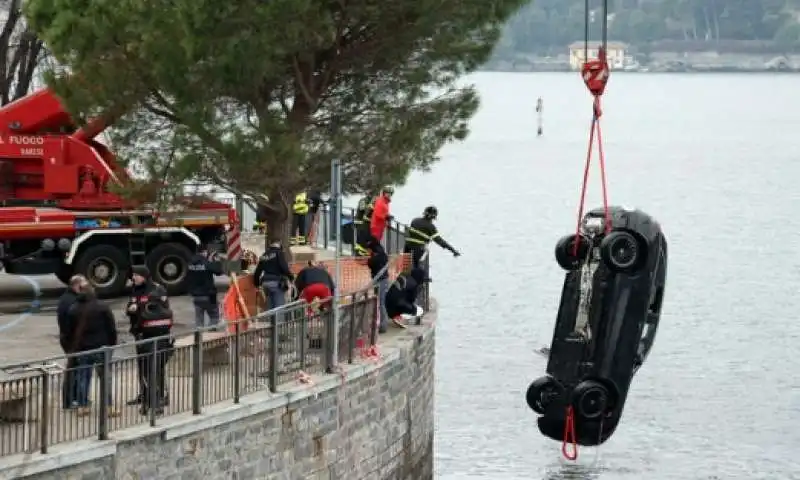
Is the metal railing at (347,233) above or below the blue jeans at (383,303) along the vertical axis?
above

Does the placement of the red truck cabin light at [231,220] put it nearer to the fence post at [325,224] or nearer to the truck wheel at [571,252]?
the fence post at [325,224]

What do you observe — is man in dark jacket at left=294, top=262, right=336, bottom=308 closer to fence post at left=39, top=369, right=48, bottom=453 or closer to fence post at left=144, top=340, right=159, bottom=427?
fence post at left=144, top=340, right=159, bottom=427

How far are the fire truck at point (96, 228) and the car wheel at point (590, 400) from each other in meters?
8.08

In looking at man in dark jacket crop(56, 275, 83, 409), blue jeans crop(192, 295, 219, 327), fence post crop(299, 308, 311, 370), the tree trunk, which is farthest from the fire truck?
man in dark jacket crop(56, 275, 83, 409)

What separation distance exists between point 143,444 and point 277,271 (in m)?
6.33

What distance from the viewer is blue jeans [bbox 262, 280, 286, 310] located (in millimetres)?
24344

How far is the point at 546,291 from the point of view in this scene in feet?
192

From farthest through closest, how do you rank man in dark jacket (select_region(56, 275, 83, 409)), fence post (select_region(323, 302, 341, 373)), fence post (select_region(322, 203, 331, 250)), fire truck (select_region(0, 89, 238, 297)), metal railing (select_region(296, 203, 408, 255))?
1. fence post (select_region(322, 203, 331, 250))
2. metal railing (select_region(296, 203, 408, 255))
3. fire truck (select_region(0, 89, 238, 297))
4. fence post (select_region(323, 302, 341, 373))
5. man in dark jacket (select_region(56, 275, 83, 409))

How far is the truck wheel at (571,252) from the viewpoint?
2280 cm

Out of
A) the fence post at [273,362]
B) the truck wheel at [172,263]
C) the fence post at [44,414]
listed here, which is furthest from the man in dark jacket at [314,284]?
the truck wheel at [172,263]

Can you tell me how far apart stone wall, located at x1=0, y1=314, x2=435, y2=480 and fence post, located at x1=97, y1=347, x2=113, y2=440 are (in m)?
0.15

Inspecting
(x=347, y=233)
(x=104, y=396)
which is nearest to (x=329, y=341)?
(x=104, y=396)

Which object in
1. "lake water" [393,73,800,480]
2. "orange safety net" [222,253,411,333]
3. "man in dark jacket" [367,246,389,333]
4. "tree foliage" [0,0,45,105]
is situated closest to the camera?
"orange safety net" [222,253,411,333]

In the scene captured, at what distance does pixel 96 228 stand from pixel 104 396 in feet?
40.2
